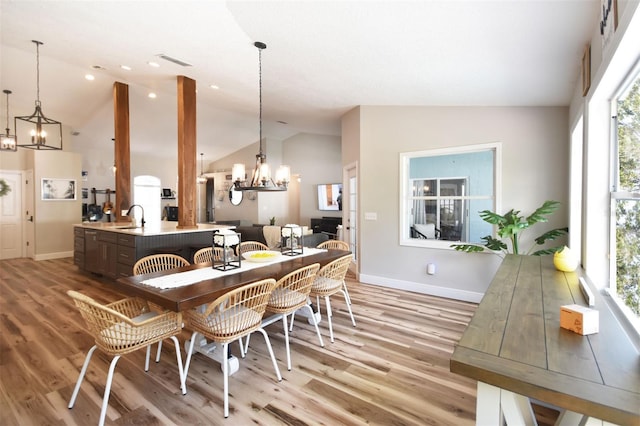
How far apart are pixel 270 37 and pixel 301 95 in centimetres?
168

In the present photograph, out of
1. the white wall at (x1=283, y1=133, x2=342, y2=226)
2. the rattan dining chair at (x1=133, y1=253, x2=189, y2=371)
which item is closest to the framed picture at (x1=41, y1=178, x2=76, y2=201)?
the white wall at (x1=283, y1=133, x2=342, y2=226)

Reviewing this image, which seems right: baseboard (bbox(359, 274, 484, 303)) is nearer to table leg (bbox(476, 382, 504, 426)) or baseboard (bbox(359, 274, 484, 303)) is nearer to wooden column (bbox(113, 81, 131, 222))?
table leg (bbox(476, 382, 504, 426))

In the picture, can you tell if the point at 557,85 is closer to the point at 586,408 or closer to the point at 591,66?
the point at 591,66

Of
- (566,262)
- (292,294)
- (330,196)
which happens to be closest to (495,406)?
(566,262)

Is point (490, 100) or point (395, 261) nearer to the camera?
point (490, 100)

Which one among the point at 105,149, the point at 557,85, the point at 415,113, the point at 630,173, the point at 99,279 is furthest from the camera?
the point at 105,149

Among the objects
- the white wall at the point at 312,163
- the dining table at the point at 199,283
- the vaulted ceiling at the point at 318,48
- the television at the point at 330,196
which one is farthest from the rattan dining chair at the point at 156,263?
the white wall at the point at 312,163

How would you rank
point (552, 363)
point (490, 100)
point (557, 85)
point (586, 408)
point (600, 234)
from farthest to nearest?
1. point (490, 100)
2. point (557, 85)
3. point (600, 234)
4. point (552, 363)
5. point (586, 408)

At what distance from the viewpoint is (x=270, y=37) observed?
3.12 metres

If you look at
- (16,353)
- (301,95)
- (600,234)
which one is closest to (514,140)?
(600,234)

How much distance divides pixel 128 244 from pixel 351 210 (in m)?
3.69

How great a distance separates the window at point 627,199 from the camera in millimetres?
1628

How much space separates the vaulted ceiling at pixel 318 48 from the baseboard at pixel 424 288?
2504 mm

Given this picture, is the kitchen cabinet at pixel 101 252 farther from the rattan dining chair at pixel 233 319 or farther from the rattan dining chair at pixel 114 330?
the rattan dining chair at pixel 233 319
